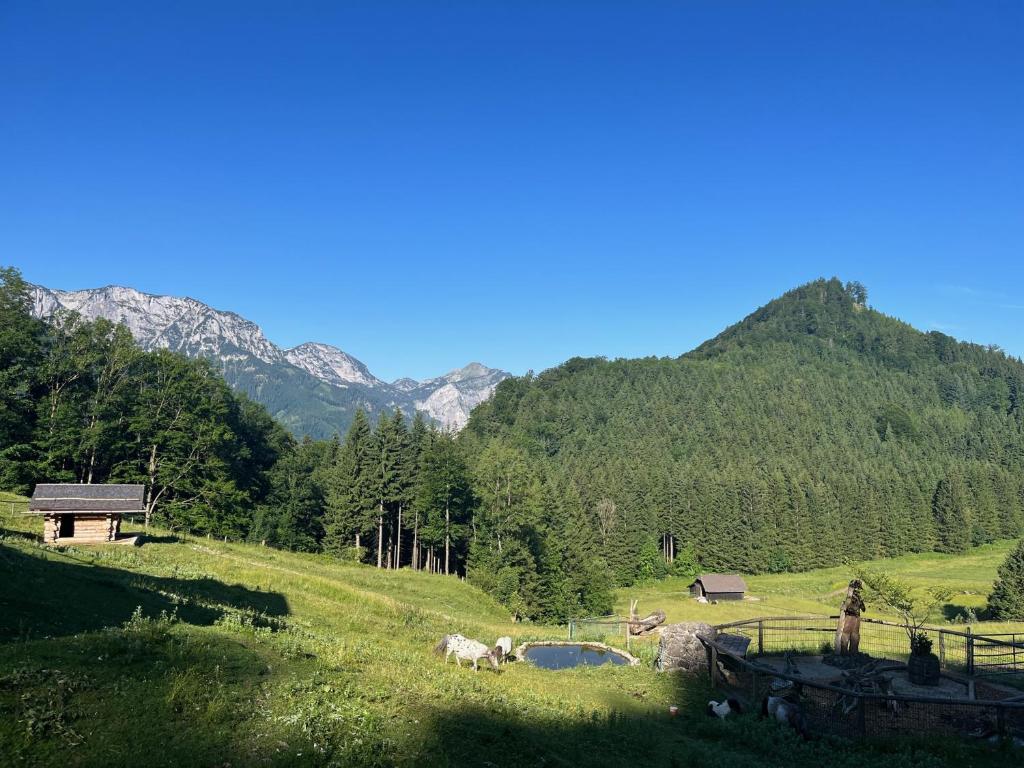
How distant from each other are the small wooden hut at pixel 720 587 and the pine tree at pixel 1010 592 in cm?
2870

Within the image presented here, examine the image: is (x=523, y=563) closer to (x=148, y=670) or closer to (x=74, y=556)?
(x=74, y=556)

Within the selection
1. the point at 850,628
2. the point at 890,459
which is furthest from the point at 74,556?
the point at 890,459

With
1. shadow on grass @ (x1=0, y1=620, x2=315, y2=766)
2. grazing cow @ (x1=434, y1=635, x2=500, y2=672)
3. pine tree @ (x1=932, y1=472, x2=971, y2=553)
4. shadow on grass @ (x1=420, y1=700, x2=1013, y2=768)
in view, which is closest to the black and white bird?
shadow on grass @ (x1=420, y1=700, x2=1013, y2=768)

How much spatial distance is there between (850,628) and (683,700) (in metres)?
8.53

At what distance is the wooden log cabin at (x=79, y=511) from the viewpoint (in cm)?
3656

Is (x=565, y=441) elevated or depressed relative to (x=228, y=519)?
elevated

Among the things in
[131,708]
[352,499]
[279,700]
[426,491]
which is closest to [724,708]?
[279,700]

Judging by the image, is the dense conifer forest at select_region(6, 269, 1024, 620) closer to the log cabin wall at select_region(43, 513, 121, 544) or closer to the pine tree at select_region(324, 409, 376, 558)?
the pine tree at select_region(324, 409, 376, 558)

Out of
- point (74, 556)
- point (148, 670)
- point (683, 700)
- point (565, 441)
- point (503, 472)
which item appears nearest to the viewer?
point (148, 670)

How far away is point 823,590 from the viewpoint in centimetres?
9569

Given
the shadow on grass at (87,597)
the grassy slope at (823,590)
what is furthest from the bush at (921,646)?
the grassy slope at (823,590)

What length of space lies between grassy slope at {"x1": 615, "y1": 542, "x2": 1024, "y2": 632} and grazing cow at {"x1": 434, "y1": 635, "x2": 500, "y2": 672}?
44.3 m

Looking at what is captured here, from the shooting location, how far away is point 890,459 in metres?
180

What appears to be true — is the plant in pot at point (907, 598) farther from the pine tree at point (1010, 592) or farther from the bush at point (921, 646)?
the bush at point (921, 646)
